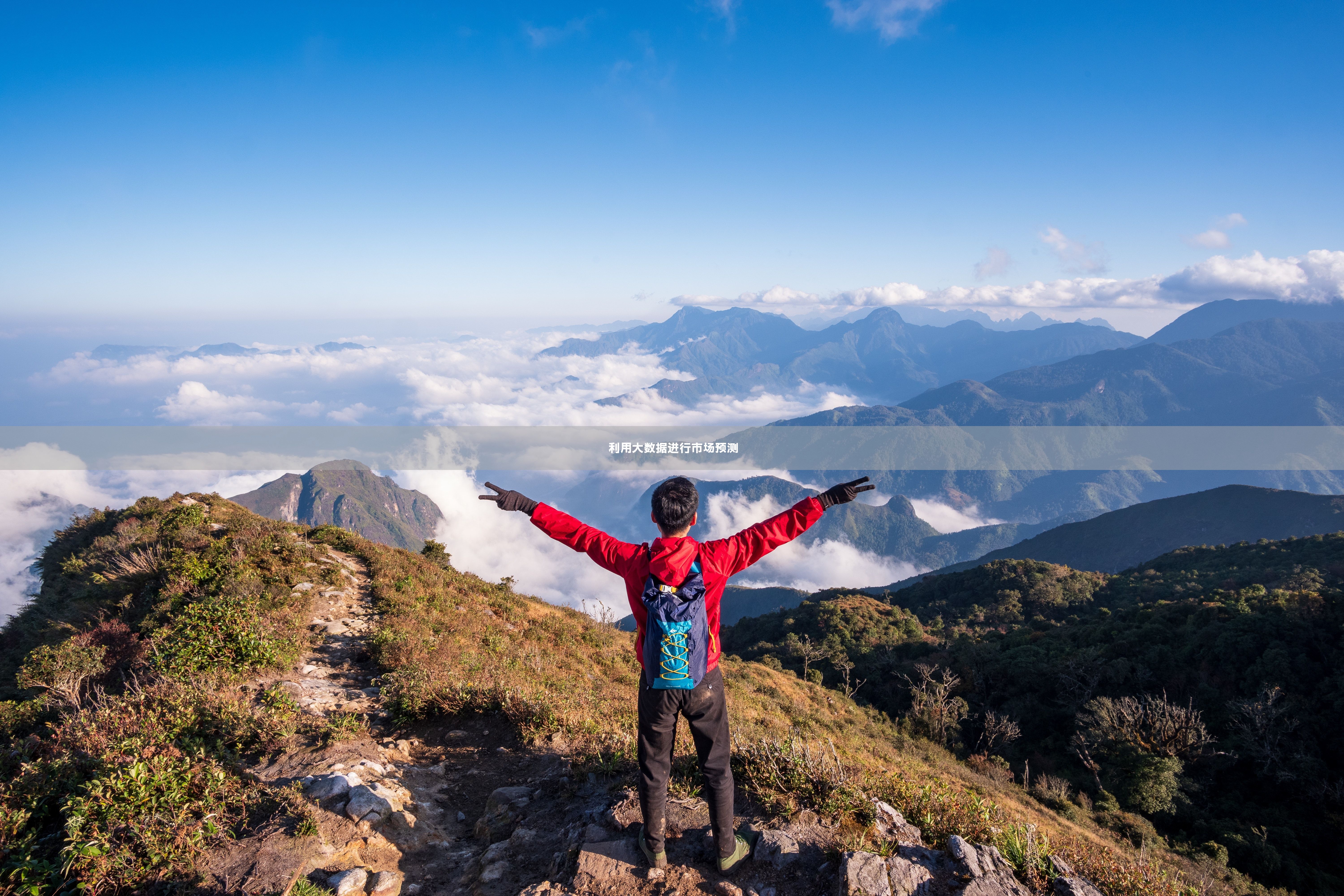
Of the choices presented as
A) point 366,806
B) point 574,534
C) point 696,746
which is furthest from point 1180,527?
point 366,806

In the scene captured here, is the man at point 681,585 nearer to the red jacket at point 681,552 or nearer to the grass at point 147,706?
the red jacket at point 681,552

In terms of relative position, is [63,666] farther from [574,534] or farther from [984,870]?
[984,870]

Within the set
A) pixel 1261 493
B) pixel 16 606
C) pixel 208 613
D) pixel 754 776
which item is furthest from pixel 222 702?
pixel 1261 493

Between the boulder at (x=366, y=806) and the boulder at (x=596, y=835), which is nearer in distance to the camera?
the boulder at (x=596, y=835)

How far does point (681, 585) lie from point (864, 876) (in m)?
2.42

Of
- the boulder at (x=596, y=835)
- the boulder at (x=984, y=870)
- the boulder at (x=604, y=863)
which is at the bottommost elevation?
the boulder at (x=984, y=870)

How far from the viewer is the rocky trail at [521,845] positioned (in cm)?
387

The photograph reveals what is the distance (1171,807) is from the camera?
63.7 feet

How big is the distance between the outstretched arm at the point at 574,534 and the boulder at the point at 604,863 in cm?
209

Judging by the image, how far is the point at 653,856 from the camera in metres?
3.93

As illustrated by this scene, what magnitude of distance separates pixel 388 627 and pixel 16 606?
16409 millimetres

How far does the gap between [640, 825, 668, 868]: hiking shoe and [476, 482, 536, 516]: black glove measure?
2.52 m

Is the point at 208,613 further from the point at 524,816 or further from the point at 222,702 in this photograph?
the point at 524,816

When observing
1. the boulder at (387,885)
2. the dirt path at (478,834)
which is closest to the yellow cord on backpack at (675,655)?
the dirt path at (478,834)
